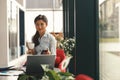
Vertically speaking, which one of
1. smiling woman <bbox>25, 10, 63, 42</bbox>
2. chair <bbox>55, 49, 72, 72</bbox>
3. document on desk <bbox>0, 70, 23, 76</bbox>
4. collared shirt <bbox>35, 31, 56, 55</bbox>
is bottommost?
document on desk <bbox>0, 70, 23, 76</bbox>

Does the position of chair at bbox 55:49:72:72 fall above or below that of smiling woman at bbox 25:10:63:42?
below

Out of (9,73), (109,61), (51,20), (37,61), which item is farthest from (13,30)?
(51,20)

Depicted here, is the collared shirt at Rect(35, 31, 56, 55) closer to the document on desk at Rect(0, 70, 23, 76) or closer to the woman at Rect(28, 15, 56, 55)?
the woman at Rect(28, 15, 56, 55)

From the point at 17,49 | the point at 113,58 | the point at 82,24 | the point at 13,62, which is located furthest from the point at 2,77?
the point at 17,49

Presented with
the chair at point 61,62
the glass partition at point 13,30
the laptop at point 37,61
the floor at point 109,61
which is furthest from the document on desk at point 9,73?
the glass partition at point 13,30

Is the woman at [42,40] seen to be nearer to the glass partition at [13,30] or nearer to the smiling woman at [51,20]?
the glass partition at [13,30]

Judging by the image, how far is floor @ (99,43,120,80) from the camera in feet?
6.04

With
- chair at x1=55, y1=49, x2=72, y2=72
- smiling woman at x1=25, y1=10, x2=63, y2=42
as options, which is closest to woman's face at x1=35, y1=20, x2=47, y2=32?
chair at x1=55, y1=49, x2=72, y2=72

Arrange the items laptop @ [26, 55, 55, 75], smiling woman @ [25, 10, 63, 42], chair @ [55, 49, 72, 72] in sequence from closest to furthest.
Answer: laptop @ [26, 55, 55, 75]
chair @ [55, 49, 72, 72]
smiling woman @ [25, 10, 63, 42]

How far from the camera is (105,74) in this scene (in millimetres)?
2271

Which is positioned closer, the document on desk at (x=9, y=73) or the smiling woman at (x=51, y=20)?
the document on desk at (x=9, y=73)

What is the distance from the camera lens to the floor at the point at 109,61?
1840 mm

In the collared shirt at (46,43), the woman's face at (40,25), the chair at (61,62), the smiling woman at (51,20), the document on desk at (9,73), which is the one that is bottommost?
the document on desk at (9,73)

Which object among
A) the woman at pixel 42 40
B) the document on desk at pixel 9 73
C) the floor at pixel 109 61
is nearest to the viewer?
the floor at pixel 109 61
